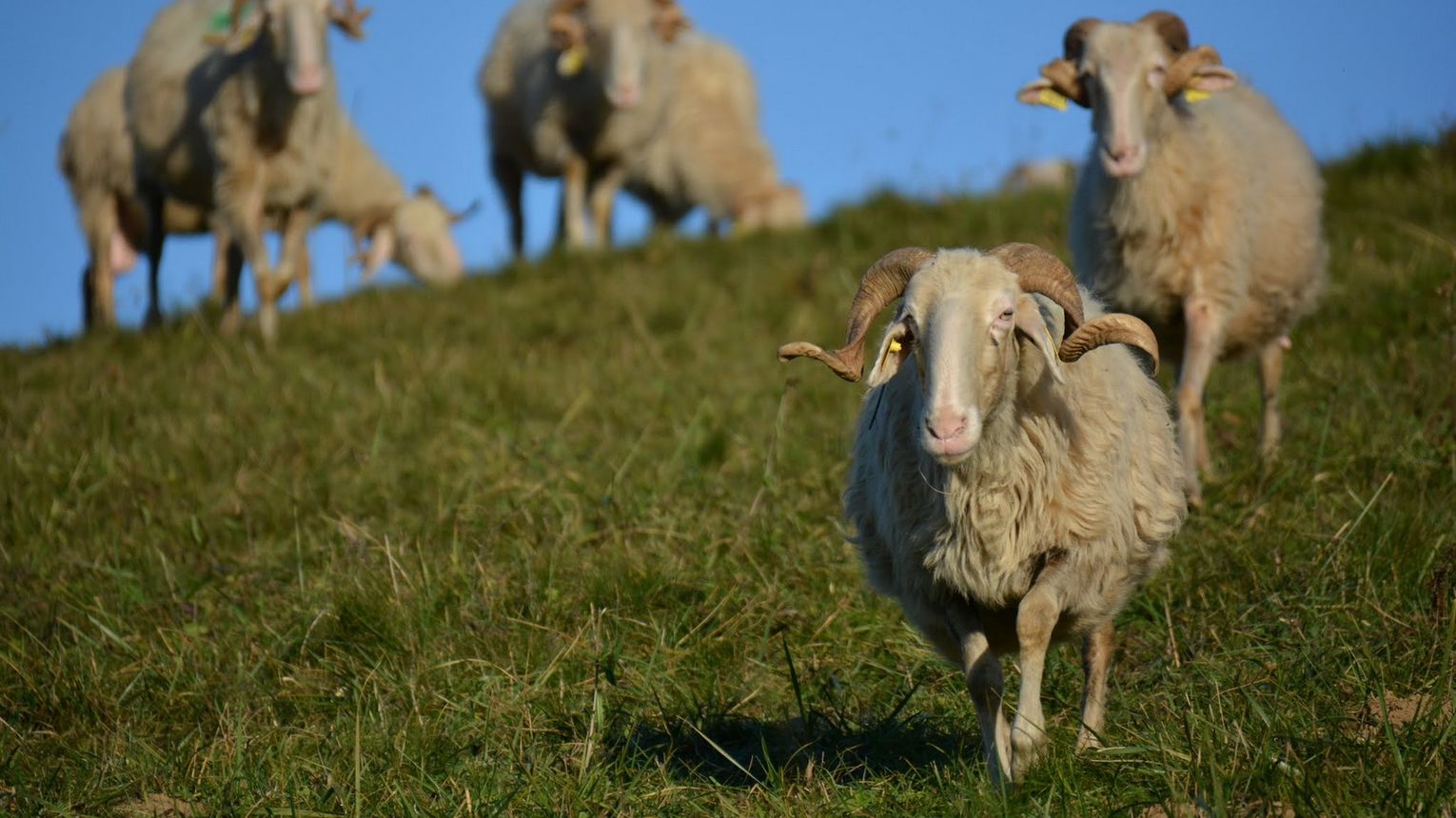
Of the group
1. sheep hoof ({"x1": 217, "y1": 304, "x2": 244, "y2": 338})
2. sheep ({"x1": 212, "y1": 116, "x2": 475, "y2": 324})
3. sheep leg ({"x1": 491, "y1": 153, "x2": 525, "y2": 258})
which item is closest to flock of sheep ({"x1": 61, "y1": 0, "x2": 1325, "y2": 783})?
sheep hoof ({"x1": 217, "y1": 304, "x2": 244, "y2": 338})

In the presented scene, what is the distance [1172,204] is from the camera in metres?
5.95

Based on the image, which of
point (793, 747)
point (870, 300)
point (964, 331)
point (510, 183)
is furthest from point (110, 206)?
point (964, 331)

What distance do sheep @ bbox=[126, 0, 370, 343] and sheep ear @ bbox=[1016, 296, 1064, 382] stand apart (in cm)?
634

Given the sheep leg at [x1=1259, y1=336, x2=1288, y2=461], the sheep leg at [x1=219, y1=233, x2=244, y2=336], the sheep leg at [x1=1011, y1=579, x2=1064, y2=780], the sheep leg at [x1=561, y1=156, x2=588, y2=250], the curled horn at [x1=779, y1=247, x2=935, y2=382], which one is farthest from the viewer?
the sheep leg at [x1=561, y1=156, x2=588, y2=250]

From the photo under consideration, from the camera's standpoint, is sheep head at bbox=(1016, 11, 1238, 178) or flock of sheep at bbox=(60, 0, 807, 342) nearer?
sheep head at bbox=(1016, 11, 1238, 178)

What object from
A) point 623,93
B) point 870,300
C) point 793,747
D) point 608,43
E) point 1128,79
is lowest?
point 793,747

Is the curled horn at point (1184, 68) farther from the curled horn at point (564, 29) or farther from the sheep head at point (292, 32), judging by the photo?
the curled horn at point (564, 29)

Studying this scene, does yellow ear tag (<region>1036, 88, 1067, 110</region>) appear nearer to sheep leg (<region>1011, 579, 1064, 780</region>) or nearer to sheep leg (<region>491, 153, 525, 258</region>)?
sheep leg (<region>1011, 579, 1064, 780</region>)

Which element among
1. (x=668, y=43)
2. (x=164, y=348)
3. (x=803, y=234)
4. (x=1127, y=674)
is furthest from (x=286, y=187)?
(x=1127, y=674)

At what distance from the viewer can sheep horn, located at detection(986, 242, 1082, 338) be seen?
12.1ft

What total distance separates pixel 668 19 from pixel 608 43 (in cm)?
99

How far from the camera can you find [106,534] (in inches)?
237

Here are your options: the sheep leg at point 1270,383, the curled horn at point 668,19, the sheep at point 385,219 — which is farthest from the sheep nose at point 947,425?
the sheep at point 385,219

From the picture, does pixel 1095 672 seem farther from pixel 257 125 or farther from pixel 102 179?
pixel 102 179
